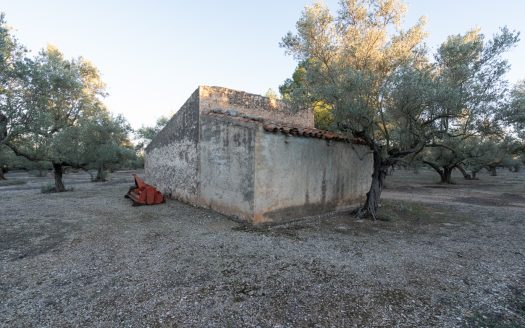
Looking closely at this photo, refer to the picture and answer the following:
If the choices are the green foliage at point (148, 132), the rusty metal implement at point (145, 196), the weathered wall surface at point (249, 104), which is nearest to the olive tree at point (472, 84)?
the weathered wall surface at point (249, 104)

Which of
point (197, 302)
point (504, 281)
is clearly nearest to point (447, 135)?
point (504, 281)

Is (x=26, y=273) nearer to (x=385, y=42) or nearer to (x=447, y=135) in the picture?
(x=447, y=135)

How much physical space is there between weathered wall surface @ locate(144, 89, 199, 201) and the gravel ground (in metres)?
3.68

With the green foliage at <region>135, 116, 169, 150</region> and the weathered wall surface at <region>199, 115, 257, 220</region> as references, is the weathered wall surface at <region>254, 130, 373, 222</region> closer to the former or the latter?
the weathered wall surface at <region>199, 115, 257, 220</region>

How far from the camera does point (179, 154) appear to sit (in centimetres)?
1445

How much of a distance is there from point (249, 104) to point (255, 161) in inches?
239

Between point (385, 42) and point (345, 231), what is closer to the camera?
point (345, 231)

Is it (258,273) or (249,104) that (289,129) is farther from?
(258,273)

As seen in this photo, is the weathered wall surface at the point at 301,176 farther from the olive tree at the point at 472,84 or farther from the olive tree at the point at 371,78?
the olive tree at the point at 472,84

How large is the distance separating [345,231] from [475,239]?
382cm

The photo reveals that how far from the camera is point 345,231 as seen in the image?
9.04m

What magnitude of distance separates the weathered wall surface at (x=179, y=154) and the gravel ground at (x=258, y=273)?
3.68 metres

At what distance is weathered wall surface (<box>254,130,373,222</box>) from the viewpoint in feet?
31.0

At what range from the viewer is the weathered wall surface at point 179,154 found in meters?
13.1
